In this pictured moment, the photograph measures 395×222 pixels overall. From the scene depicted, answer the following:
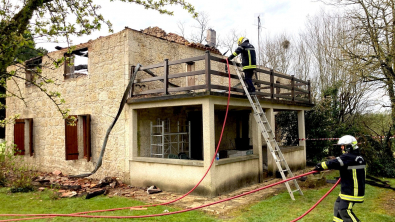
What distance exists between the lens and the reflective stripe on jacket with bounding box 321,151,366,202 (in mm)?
4707

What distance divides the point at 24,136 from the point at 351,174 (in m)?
13.0

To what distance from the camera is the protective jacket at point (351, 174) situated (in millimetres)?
4707

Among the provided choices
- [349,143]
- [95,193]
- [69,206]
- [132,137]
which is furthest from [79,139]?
[349,143]

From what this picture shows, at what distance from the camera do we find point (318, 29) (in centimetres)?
2158

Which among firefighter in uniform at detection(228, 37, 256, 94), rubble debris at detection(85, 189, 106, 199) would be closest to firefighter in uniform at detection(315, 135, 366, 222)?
firefighter in uniform at detection(228, 37, 256, 94)

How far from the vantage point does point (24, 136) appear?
13133 millimetres

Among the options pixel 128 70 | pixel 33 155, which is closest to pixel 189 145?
pixel 128 70

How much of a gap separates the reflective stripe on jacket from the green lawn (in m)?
1.57

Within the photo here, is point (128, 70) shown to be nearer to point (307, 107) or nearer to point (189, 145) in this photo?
point (189, 145)

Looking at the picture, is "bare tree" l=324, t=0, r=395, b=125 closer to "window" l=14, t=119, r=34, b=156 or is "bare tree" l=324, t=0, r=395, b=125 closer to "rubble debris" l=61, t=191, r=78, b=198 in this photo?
"rubble debris" l=61, t=191, r=78, b=198

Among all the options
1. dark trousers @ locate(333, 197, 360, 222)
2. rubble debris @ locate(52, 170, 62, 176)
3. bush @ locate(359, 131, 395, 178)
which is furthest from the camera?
rubble debris @ locate(52, 170, 62, 176)

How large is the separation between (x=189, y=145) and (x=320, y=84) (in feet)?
46.4

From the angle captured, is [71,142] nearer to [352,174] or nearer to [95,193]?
[95,193]

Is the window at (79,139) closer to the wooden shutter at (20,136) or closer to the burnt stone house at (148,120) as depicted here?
the burnt stone house at (148,120)
